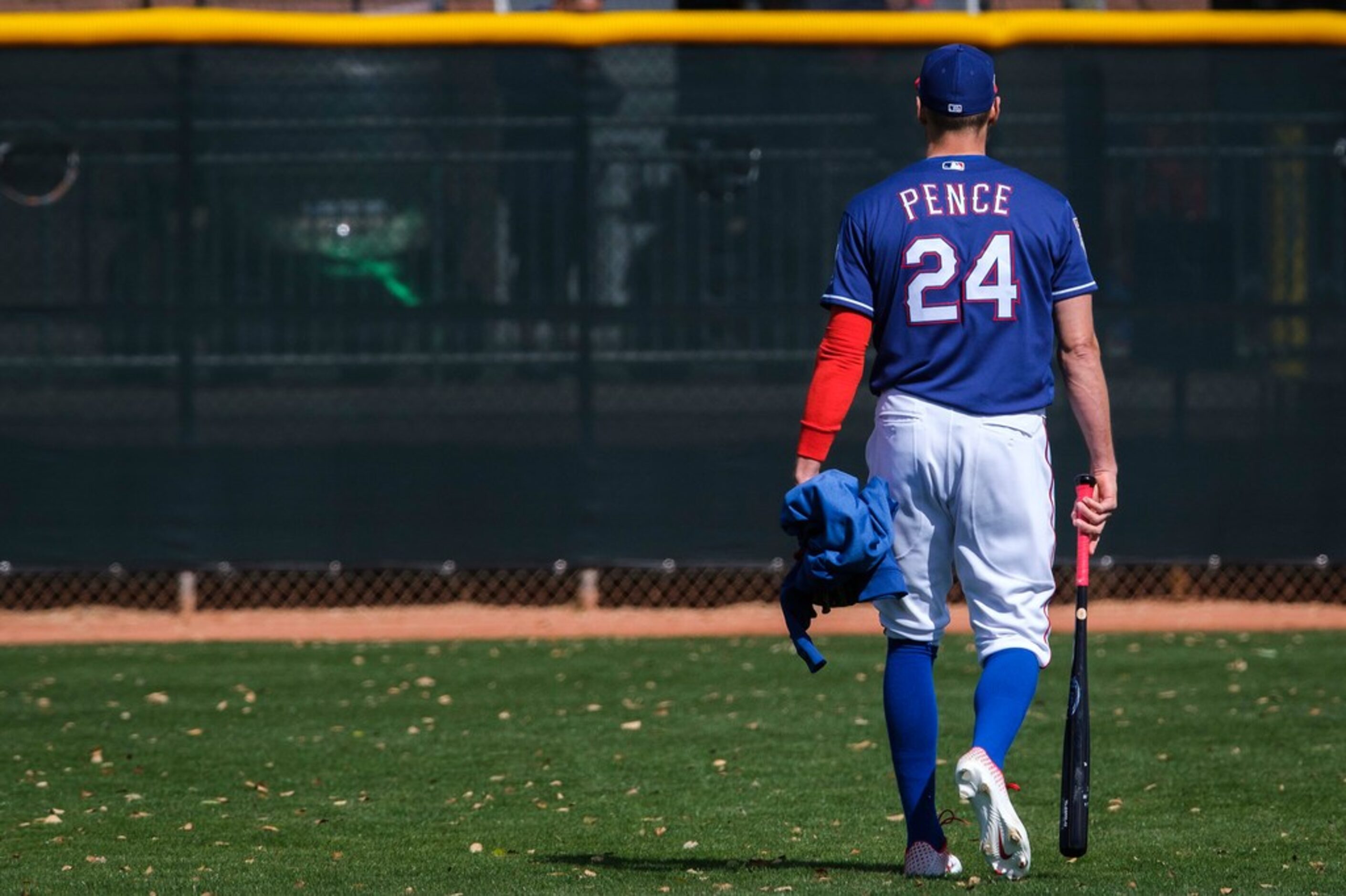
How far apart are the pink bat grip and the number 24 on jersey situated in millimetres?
444

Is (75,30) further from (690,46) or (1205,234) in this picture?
(1205,234)

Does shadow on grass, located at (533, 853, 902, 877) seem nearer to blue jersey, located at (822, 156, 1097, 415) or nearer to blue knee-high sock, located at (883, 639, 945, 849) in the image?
blue knee-high sock, located at (883, 639, 945, 849)

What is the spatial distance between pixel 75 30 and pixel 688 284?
333cm

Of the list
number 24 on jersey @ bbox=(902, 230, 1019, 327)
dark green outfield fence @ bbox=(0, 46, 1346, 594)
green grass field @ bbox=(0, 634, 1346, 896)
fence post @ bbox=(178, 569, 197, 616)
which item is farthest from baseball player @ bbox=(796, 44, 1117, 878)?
fence post @ bbox=(178, 569, 197, 616)

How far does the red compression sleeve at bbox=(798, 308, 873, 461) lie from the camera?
450cm

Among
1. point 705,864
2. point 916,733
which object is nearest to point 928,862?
point 916,733

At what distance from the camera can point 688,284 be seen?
388 inches

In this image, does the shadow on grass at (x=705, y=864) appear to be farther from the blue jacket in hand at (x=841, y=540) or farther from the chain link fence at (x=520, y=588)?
the chain link fence at (x=520, y=588)

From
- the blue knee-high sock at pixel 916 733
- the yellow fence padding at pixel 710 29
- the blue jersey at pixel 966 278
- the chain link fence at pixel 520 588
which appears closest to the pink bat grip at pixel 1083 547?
the blue jersey at pixel 966 278

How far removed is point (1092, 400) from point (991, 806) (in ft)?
3.16

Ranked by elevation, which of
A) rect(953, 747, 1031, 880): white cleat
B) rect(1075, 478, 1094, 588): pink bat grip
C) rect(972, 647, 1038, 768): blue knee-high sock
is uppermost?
rect(1075, 478, 1094, 588): pink bat grip

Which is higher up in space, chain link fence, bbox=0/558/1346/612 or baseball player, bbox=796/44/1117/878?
baseball player, bbox=796/44/1117/878

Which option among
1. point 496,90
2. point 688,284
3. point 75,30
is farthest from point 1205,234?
point 75,30

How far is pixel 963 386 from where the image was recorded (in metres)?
4.45
